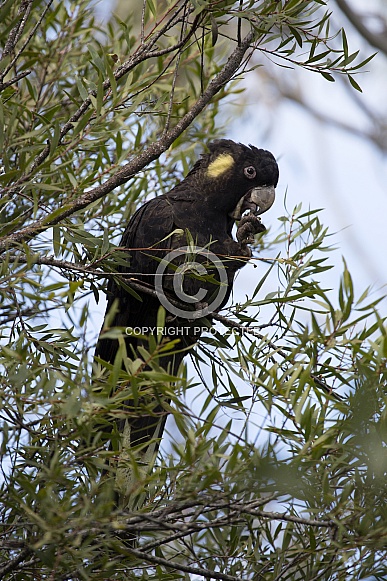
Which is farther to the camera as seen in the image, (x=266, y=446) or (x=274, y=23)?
(x=274, y=23)

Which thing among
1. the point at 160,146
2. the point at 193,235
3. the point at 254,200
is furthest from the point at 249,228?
the point at 160,146

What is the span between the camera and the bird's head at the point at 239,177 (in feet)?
7.86

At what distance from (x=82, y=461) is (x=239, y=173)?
4.76 ft

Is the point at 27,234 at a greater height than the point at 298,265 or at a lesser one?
greater

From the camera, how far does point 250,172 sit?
2.44m

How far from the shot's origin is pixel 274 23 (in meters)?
1.56

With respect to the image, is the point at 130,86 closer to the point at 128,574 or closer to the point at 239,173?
the point at 239,173

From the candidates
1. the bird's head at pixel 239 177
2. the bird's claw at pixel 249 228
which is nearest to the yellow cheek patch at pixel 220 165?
the bird's head at pixel 239 177

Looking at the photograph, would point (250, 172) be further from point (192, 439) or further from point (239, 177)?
point (192, 439)

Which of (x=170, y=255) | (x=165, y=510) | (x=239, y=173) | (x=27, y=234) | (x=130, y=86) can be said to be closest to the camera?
(x=165, y=510)

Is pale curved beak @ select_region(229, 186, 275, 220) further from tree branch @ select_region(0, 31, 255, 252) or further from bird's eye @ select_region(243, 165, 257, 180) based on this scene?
tree branch @ select_region(0, 31, 255, 252)

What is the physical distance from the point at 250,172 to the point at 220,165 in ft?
0.36

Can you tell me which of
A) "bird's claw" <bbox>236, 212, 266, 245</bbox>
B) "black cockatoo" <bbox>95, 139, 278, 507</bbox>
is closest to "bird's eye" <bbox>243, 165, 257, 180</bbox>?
"black cockatoo" <bbox>95, 139, 278, 507</bbox>

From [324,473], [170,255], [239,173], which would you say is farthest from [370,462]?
[239,173]
